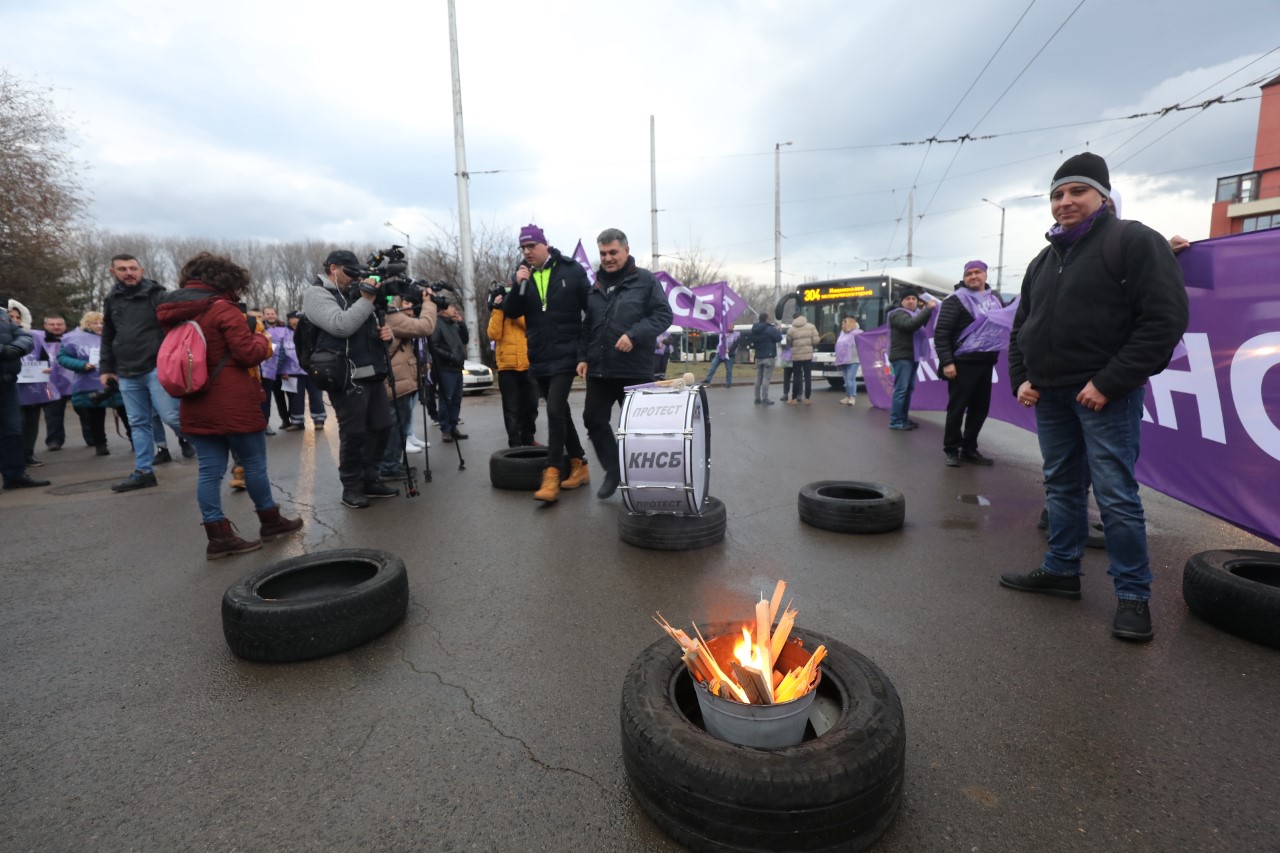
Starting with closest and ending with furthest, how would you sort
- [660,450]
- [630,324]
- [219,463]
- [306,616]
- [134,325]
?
1. [306,616]
2. [660,450]
3. [219,463]
4. [630,324]
5. [134,325]

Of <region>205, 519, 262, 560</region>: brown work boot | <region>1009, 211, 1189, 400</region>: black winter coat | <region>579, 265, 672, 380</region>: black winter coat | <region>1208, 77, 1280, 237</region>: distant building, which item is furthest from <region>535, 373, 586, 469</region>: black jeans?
<region>1208, 77, 1280, 237</region>: distant building

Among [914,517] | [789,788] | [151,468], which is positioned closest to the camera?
[789,788]

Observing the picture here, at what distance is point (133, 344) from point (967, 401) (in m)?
8.73

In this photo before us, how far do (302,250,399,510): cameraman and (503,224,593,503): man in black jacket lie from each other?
4.06 feet

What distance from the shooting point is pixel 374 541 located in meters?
4.75

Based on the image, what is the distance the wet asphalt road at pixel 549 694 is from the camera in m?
1.90

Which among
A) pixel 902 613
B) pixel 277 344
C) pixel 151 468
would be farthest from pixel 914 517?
pixel 277 344

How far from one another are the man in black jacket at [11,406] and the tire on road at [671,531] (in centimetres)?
656

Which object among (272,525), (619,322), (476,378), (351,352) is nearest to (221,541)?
(272,525)

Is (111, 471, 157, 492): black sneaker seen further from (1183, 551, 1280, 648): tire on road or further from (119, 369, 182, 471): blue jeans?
(1183, 551, 1280, 648): tire on road

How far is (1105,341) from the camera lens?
3.01 meters

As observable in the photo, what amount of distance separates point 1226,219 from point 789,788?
56.3 metres

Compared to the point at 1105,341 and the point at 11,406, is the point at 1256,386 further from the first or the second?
the point at 11,406

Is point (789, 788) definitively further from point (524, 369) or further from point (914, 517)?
point (524, 369)
